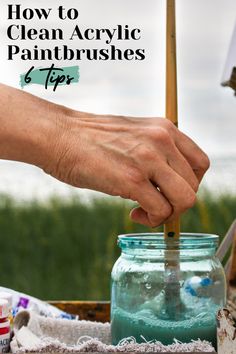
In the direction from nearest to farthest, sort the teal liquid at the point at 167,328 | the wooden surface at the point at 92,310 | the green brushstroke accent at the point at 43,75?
the teal liquid at the point at 167,328, the green brushstroke accent at the point at 43,75, the wooden surface at the point at 92,310

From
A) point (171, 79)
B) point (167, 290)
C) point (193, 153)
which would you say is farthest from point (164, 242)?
point (171, 79)

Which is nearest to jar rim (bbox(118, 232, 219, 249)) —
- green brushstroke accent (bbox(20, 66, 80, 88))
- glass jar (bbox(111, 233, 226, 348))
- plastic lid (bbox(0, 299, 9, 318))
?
glass jar (bbox(111, 233, 226, 348))

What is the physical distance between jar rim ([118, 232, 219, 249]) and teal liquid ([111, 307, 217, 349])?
0.12 metres

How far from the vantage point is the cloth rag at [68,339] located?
4.47 feet

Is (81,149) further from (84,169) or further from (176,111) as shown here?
(176,111)

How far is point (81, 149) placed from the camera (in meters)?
1.32

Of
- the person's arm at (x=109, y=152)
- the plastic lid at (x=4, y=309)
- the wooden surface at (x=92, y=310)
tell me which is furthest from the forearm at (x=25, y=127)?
the wooden surface at (x=92, y=310)

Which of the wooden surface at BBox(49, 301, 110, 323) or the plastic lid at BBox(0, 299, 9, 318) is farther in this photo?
the wooden surface at BBox(49, 301, 110, 323)

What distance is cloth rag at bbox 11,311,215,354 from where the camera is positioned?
→ 136 centimetres

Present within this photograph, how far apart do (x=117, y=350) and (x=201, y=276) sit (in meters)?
0.23

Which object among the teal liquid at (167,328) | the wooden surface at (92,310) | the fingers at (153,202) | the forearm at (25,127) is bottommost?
the wooden surface at (92,310)

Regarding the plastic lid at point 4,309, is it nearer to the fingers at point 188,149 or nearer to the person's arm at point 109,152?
the person's arm at point 109,152

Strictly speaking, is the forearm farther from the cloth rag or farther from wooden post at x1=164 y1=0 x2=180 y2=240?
the cloth rag

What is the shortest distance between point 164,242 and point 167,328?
0.50ft
